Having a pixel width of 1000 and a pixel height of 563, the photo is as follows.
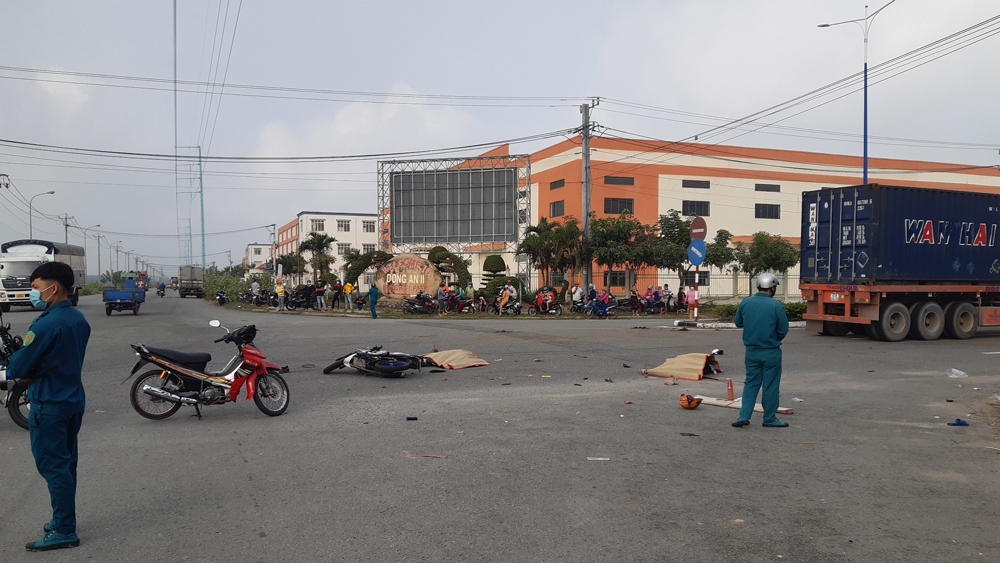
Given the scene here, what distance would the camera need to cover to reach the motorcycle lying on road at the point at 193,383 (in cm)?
804

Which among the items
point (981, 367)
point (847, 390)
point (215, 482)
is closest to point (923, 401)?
point (847, 390)

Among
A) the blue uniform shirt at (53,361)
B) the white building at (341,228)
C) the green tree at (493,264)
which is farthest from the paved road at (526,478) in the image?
the white building at (341,228)

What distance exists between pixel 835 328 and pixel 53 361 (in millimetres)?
19161

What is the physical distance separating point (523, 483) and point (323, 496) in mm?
1589

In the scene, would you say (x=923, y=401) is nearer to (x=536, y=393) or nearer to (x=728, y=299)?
(x=536, y=393)

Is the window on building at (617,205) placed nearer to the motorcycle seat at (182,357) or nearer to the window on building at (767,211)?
the window on building at (767,211)

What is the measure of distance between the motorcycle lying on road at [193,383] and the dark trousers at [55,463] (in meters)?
3.63

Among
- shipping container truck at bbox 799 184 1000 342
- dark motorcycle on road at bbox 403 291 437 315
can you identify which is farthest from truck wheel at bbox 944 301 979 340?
dark motorcycle on road at bbox 403 291 437 315

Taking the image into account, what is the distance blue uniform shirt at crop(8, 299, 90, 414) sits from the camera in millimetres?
4402

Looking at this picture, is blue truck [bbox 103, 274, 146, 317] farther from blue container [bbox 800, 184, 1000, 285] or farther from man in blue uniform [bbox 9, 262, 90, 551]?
man in blue uniform [bbox 9, 262, 90, 551]

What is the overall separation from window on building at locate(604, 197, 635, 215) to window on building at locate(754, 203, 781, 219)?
1143 centimetres

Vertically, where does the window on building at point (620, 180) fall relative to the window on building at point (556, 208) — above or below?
above

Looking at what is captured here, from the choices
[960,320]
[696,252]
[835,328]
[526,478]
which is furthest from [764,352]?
[960,320]

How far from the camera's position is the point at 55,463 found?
441 centimetres
